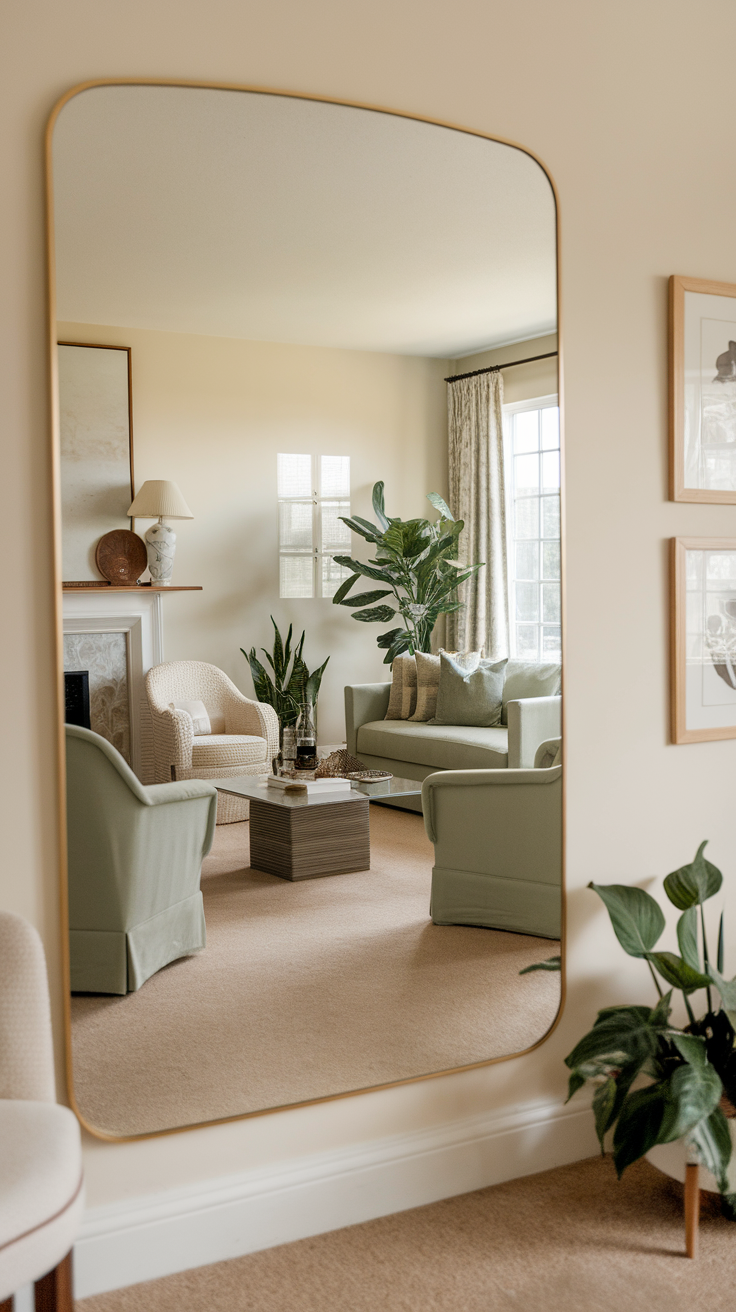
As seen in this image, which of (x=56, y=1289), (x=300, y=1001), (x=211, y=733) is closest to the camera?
(x=56, y=1289)

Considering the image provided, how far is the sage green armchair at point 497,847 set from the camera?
85.5 inches

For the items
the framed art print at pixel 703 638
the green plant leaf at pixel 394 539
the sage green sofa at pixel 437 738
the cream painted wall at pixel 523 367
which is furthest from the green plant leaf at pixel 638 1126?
the cream painted wall at pixel 523 367

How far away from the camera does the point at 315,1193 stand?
6.86 ft

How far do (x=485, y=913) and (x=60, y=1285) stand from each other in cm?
103

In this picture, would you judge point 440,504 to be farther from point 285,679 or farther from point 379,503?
point 285,679

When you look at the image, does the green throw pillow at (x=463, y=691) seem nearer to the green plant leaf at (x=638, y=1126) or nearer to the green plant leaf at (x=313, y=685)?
the green plant leaf at (x=313, y=685)

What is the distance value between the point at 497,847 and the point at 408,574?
2.04ft

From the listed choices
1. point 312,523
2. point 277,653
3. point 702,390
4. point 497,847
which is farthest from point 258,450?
point 702,390

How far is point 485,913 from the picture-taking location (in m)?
2.22

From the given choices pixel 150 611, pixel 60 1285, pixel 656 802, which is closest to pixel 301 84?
pixel 150 611

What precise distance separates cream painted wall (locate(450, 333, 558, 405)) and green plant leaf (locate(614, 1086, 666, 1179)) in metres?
1.41

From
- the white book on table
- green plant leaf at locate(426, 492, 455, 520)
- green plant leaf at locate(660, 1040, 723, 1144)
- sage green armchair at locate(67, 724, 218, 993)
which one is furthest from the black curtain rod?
green plant leaf at locate(660, 1040, 723, 1144)

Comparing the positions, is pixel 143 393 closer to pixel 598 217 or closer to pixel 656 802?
pixel 598 217

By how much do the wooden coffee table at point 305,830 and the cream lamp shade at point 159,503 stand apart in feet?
1.61
